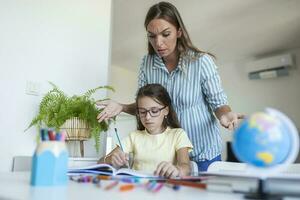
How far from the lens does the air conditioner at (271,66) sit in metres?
4.05

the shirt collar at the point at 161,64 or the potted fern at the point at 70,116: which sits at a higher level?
the shirt collar at the point at 161,64

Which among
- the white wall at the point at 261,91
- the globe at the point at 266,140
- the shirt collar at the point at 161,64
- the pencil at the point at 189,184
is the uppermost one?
the white wall at the point at 261,91

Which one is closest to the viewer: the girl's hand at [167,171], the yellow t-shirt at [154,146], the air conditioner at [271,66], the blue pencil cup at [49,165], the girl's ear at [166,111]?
the blue pencil cup at [49,165]

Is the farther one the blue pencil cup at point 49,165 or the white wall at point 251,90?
the white wall at point 251,90

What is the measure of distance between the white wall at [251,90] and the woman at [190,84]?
9.04 feet

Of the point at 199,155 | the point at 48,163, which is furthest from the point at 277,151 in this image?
the point at 199,155

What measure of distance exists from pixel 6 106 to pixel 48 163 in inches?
42.4

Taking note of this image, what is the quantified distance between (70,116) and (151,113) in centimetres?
44

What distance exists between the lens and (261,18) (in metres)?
3.22

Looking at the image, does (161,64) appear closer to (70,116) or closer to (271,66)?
(70,116)

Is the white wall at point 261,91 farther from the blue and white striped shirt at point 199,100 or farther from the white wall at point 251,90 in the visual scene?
the blue and white striped shirt at point 199,100

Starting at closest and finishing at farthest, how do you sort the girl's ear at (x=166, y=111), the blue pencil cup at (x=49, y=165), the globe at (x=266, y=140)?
the globe at (x=266, y=140) → the blue pencil cup at (x=49, y=165) → the girl's ear at (x=166, y=111)

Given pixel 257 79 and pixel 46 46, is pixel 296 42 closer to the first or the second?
pixel 257 79

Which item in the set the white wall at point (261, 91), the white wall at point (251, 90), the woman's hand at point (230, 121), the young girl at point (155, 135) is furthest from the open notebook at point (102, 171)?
the white wall at point (261, 91)
